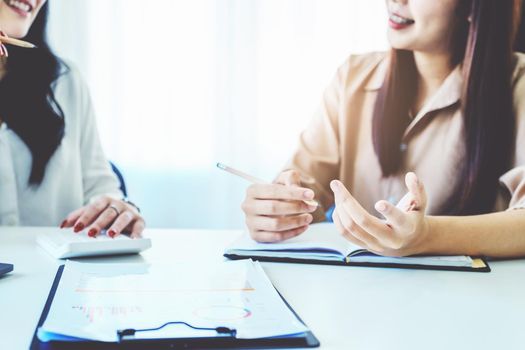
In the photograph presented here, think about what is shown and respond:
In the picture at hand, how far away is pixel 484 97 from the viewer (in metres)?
1.71

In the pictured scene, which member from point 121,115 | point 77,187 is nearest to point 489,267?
point 77,187

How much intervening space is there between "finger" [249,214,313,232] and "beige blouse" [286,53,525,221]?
65 cm

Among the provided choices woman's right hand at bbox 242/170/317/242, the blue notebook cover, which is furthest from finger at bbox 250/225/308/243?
the blue notebook cover

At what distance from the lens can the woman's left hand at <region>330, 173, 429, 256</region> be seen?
89 centimetres

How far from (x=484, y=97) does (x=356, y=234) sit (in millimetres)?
965

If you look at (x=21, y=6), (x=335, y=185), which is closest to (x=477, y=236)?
(x=335, y=185)

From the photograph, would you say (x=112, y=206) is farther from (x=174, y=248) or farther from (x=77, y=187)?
(x=77, y=187)

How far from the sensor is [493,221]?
44.6 inches

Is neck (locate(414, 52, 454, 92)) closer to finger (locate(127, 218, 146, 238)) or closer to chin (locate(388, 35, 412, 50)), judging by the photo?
chin (locate(388, 35, 412, 50))

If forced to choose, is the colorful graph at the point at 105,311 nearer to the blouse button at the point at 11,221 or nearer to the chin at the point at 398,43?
the blouse button at the point at 11,221

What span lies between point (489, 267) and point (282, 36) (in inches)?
59.8

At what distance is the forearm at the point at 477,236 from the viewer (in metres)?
1.04

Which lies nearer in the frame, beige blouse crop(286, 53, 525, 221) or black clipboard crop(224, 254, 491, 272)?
black clipboard crop(224, 254, 491, 272)

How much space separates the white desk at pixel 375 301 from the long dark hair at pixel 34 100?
651 millimetres
